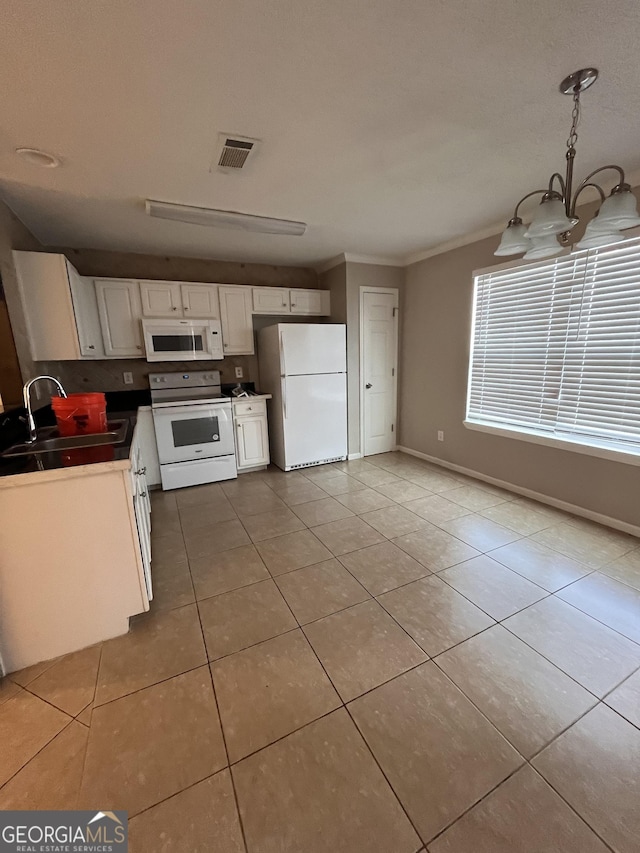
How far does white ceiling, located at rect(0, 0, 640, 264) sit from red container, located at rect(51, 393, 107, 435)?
4.29 ft

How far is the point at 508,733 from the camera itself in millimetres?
1224

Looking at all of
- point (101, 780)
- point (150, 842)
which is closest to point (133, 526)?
point (101, 780)

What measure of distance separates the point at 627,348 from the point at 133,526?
129 inches

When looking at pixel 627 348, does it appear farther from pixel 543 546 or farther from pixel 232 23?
pixel 232 23

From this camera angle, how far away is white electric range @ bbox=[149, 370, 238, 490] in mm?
3395

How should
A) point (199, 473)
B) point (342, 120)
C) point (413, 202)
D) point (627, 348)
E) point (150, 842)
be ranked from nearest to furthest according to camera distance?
1. point (150, 842)
2. point (342, 120)
3. point (627, 348)
4. point (413, 202)
5. point (199, 473)

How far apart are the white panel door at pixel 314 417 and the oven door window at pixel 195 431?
77 centimetres

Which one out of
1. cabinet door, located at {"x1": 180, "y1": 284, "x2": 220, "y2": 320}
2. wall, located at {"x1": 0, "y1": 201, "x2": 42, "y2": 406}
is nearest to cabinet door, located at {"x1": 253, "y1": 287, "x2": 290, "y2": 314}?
cabinet door, located at {"x1": 180, "y1": 284, "x2": 220, "y2": 320}

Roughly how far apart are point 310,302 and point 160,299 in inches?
66.9

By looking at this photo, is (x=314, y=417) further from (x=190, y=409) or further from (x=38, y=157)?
(x=38, y=157)

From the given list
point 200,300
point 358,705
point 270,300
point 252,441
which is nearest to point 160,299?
point 200,300

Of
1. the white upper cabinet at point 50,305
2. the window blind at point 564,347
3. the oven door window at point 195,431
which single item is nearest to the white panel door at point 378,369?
the window blind at point 564,347

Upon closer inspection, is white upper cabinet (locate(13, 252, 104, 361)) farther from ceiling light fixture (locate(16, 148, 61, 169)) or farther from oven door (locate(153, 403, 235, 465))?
oven door (locate(153, 403, 235, 465))

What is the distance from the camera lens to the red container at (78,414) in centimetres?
205
